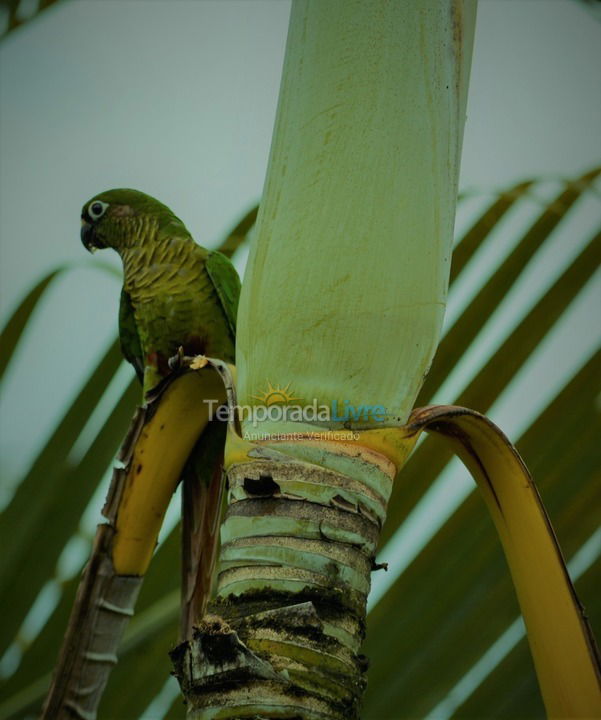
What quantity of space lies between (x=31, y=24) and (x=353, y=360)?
66 cm

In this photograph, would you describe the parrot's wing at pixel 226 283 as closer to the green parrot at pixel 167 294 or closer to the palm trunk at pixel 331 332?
the green parrot at pixel 167 294

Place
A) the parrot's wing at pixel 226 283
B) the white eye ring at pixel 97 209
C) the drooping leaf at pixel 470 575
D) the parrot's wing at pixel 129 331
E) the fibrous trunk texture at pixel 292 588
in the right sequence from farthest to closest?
the white eye ring at pixel 97 209
the parrot's wing at pixel 129 331
the parrot's wing at pixel 226 283
the drooping leaf at pixel 470 575
the fibrous trunk texture at pixel 292 588

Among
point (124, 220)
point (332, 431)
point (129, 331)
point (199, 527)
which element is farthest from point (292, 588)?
point (124, 220)

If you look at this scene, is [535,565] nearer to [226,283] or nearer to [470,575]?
[470,575]

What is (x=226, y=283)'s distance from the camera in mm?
1710

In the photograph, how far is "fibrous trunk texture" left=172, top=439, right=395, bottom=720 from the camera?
0.47 meters

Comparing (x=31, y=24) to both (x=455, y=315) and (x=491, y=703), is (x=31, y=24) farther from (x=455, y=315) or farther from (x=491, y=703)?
(x=491, y=703)

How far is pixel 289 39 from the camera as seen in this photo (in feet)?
2.15

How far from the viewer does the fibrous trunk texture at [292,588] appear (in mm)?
467

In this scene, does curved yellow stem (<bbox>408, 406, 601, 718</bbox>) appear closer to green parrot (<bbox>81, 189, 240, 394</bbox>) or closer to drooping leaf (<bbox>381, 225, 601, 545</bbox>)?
drooping leaf (<bbox>381, 225, 601, 545</bbox>)

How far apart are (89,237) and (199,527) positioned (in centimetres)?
127

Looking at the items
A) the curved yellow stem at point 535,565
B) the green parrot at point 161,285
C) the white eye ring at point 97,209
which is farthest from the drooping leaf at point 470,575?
the white eye ring at point 97,209

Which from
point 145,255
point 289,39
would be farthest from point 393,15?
point 145,255

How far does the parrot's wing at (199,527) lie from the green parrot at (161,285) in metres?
0.62
